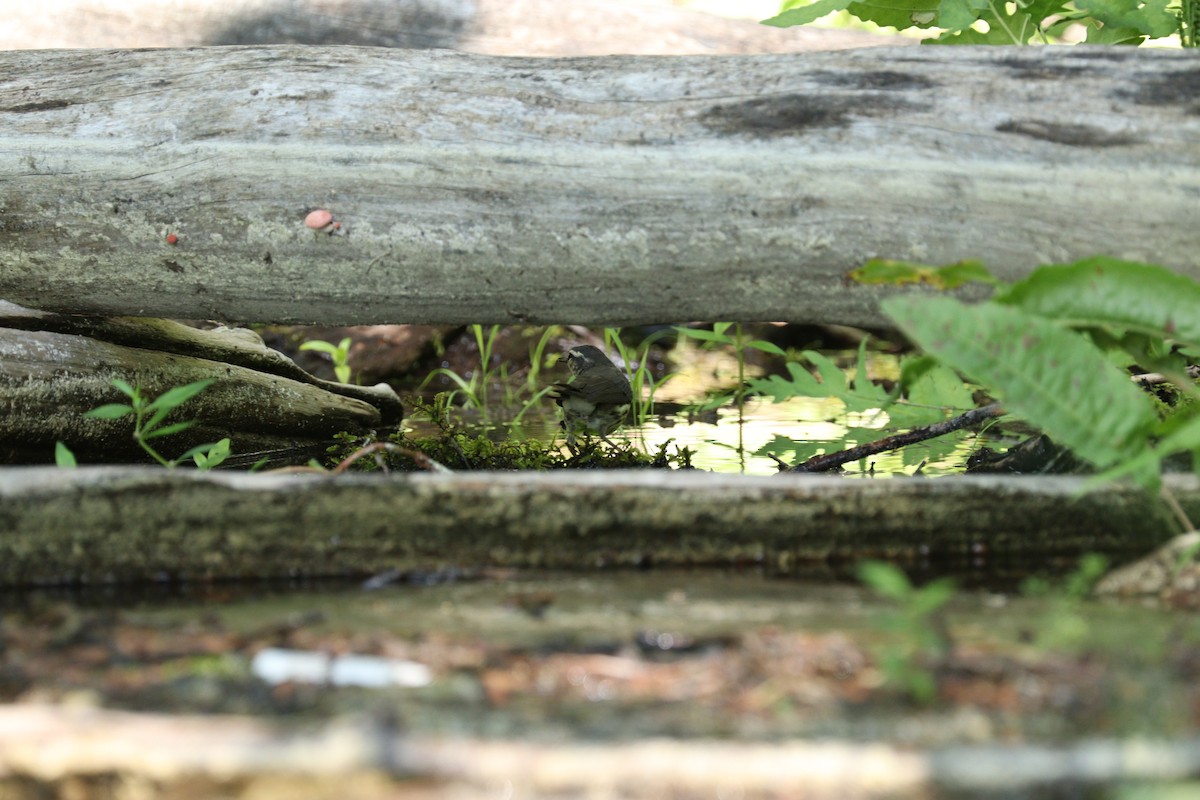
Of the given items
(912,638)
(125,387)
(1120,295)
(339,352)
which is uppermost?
(1120,295)

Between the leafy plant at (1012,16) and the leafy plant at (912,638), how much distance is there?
177 cm

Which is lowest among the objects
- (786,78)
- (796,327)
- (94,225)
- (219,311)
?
(796,327)

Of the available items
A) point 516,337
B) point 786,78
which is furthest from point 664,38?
point 786,78

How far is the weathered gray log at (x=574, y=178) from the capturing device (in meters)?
2.25

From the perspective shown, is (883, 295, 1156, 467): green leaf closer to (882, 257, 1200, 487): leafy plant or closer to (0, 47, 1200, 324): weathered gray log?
(882, 257, 1200, 487): leafy plant

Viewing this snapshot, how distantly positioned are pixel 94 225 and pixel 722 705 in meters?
1.94

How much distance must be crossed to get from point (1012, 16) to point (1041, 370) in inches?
67.4

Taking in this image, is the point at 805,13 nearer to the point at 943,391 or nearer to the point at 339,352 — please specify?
the point at 943,391

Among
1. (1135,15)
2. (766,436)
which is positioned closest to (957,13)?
(1135,15)

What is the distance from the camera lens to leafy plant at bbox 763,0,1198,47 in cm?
281

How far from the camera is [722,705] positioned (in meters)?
1.28

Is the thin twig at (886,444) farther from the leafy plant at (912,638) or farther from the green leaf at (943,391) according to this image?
the leafy plant at (912,638)

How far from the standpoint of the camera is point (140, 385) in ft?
9.52

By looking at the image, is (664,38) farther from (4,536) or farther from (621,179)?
(4,536)
